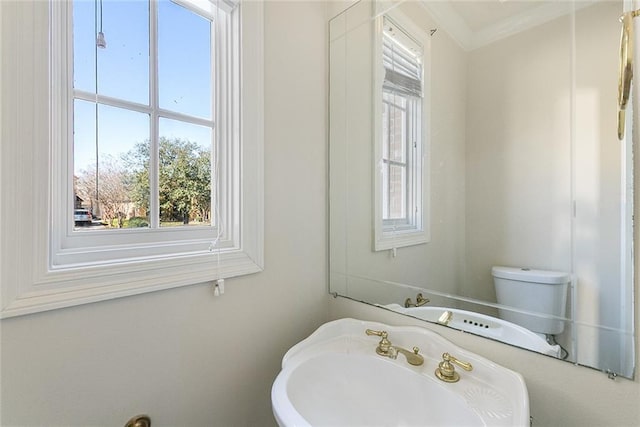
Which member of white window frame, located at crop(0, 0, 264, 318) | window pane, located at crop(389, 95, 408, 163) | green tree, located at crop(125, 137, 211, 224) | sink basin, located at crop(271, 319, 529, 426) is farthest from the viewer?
window pane, located at crop(389, 95, 408, 163)

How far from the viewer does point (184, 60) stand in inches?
36.0

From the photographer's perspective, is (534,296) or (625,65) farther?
(534,296)

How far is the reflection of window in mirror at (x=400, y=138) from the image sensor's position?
3.45 ft

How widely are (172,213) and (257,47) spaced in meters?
0.65

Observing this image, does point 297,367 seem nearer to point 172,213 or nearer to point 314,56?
point 172,213

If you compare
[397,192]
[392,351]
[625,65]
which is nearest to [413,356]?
[392,351]

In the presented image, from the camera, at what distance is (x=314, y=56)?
118 centimetres

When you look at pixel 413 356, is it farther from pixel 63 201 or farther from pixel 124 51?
pixel 124 51

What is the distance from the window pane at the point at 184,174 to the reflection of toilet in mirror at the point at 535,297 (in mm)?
996

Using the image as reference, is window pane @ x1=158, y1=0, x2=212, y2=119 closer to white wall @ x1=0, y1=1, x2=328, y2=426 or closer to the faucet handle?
white wall @ x1=0, y1=1, x2=328, y2=426

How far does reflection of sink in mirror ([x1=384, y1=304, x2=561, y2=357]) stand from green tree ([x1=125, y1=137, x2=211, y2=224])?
0.85m

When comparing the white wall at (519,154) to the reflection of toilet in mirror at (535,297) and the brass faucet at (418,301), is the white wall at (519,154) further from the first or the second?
the brass faucet at (418,301)

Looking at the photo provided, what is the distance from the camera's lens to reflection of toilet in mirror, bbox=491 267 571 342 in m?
0.72

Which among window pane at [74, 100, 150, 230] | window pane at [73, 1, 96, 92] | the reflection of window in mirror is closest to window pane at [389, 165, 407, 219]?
the reflection of window in mirror
